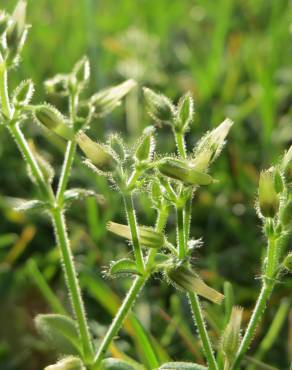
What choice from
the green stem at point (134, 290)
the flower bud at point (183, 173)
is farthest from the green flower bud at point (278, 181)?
the green stem at point (134, 290)

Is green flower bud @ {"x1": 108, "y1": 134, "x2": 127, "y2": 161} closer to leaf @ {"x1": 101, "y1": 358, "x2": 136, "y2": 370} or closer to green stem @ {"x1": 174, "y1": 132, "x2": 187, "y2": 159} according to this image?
green stem @ {"x1": 174, "y1": 132, "x2": 187, "y2": 159}

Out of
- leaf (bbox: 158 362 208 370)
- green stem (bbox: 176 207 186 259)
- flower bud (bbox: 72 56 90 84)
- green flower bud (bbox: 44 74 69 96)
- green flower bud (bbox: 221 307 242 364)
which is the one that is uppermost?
flower bud (bbox: 72 56 90 84)

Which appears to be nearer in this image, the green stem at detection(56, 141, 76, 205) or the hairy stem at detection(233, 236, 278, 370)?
the hairy stem at detection(233, 236, 278, 370)

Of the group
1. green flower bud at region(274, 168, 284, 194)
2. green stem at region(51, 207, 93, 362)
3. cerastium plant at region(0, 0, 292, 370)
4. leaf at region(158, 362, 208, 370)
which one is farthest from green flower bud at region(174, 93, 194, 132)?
leaf at region(158, 362, 208, 370)

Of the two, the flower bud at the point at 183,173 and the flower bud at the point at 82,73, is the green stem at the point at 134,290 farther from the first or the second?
the flower bud at the point at 82,73

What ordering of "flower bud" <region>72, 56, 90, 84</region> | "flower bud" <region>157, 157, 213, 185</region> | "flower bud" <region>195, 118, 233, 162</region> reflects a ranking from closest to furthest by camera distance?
"flower bud" <region>157, 157, 213, 185</region> → "flower bud" <region>195, 118, 233, 162</region> → "flower bud" <region>72, 56, 90, 84</region>

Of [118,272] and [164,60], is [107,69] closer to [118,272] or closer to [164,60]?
[164,60]
